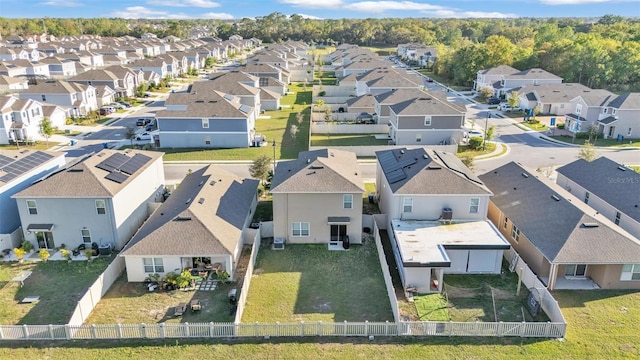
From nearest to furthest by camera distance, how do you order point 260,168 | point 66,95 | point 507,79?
point 260,168
point 66,95
point 507,79

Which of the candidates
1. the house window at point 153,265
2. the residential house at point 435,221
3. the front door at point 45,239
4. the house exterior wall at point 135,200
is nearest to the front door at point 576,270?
the residential house at point 435,221

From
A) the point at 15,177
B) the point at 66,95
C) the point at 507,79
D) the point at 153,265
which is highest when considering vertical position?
the point at 507,79

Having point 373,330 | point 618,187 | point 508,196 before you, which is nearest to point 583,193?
point 618,187

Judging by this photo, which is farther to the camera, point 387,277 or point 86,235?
point 86,235

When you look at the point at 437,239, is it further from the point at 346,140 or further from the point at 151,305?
the point at 346,140

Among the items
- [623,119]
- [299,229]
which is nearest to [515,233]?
[299,229]

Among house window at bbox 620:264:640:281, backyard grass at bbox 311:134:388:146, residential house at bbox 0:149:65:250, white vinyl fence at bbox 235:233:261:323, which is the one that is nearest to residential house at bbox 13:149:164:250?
residential house at bbox 0:149:65:250

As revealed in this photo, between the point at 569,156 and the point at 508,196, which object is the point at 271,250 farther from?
the point at 569,156
